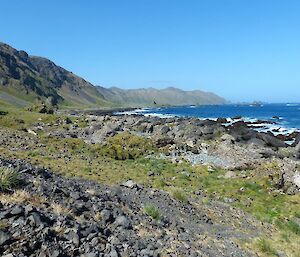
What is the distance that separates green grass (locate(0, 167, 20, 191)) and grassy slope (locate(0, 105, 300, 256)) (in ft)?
34.3

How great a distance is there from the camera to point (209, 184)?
30.6 metres

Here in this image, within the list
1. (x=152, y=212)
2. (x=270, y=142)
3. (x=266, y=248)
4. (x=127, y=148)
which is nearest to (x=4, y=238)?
(x=152, y=212)

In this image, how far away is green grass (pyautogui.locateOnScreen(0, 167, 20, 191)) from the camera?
13516 millimetres

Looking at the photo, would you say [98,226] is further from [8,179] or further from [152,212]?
[152,212]

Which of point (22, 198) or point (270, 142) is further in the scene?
point (270, 142)

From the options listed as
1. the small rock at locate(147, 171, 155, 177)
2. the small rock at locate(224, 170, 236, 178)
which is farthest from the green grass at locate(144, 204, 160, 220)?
the small rock at locate(224, 170, 236, 178)

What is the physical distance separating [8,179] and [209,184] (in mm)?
19901

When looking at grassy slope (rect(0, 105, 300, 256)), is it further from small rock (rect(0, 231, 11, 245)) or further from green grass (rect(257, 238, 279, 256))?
small rock (rect(0, 231, 11, 245))

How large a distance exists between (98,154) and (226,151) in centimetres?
1761

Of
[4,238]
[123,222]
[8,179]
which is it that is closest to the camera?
[4,238]

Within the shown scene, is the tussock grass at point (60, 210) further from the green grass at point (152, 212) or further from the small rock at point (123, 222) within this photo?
the green grass at point (152, 212)

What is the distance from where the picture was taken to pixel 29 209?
11.9 m

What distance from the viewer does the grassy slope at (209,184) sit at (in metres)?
19.6

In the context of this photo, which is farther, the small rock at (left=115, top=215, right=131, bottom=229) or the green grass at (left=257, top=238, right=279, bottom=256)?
the green grass at (left=257, top=238, right=279, bottom=256)
